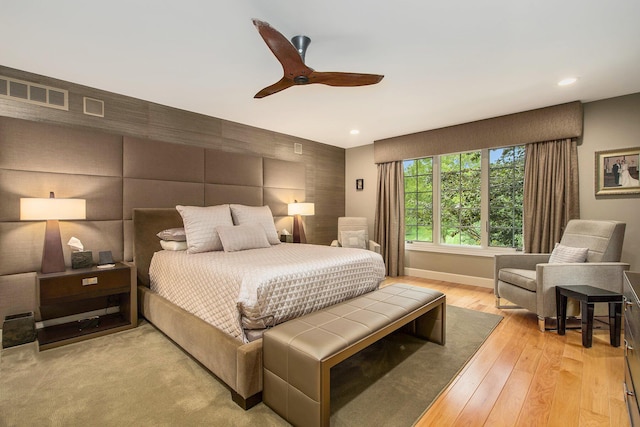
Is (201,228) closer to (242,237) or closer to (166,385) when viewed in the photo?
(242,237)

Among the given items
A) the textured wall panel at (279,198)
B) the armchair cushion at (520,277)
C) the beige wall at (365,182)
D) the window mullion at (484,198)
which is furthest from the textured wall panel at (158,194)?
the window mullion at (484,198)

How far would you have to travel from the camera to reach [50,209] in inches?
96.8

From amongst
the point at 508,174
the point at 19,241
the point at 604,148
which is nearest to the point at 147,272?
the point at 19,241

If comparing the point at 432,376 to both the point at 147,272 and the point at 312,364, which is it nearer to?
the point at 312,364

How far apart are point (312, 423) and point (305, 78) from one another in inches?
87.3

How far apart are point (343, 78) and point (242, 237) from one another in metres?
1.82

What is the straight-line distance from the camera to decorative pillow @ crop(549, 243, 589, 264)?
298 centimetres

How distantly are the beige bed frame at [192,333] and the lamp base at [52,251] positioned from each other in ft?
2.07

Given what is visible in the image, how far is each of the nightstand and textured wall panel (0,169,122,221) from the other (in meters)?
0.61

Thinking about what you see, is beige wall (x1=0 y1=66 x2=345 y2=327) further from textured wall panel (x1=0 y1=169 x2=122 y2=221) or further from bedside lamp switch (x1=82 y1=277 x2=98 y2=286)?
bedside lamp switch (x1=82 y1=277 x2=98 y2=286)

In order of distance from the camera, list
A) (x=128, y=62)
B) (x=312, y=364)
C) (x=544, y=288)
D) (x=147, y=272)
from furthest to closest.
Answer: (x=147, y=272)
(x=544, y=288)
(x=128, y=62)
(x=312, y=364)

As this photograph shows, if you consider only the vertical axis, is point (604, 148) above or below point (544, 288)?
above

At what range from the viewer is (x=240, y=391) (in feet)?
5.59

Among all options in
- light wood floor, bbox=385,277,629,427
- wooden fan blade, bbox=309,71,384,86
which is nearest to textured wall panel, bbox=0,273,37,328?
wooden fan blade, bbox=309,71,384,86
